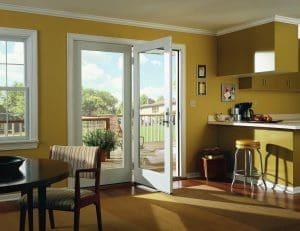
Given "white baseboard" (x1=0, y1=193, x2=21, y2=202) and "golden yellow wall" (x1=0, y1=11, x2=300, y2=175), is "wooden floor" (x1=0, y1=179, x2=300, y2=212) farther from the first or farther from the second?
"golden yellow wall" (x1=0, y1=11, x2=300, y2=175)

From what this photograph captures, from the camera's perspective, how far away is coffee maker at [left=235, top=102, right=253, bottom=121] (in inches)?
238

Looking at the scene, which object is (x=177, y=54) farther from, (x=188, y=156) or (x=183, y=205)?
(x=183, y=205)

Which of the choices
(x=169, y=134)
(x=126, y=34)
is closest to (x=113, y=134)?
(x=169, y=134)

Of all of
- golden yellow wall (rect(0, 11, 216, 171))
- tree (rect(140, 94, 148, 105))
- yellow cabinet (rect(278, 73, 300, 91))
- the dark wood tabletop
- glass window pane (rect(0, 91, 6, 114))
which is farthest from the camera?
yellow cabinet (rect(278, 73, 300, 91))

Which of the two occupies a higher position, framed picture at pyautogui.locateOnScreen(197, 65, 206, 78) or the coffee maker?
framed picture at pyautogui.locateOnScreen(197, 65, 206, 78)

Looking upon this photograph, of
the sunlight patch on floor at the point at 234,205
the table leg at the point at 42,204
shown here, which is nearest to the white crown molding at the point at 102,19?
the sunlight patch on floor at the point at 234,205

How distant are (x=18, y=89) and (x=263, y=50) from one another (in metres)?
3.40

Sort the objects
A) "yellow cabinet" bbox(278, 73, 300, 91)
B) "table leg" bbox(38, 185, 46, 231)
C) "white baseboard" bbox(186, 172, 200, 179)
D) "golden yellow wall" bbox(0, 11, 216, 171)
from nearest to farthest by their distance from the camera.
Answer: "table leg" bbox(38, 185, 46, 231), "golden yellow wall" bbox(0, 11, 216, 171), "white baseboard" bbox(186, 172, 200, 179), "yellow cabinet" bbox(278, 73, 300, 91)

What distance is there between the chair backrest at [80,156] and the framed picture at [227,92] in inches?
133

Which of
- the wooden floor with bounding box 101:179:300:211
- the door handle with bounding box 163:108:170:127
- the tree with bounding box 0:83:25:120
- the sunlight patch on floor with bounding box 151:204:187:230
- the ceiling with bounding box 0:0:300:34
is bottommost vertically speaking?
the sunlight patch on floor with bounding box 151:204:187:230

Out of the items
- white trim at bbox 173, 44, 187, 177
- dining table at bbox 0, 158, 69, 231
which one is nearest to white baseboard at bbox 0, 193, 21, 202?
dining table at bbox 0, 158, 69, 231

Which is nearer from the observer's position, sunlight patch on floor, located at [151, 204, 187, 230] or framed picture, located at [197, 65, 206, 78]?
sunlight patch on floor, located at [151, 204, 187, 230]

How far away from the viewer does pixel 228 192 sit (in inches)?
197

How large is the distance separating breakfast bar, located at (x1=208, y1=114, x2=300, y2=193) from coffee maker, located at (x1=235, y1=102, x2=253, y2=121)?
0.26 metres
